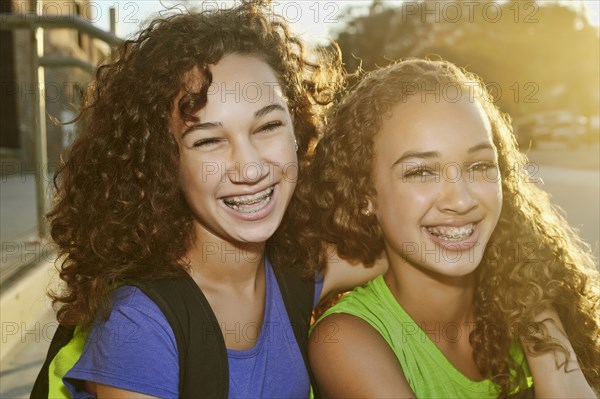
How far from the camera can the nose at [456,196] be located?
208 cm

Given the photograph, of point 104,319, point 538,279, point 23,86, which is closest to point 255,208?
point 104,319

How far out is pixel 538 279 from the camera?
2.31m

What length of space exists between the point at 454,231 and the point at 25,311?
2.18 metres

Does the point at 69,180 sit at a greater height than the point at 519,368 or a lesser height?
greater

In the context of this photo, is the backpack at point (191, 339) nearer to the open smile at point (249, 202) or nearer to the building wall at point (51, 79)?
the open smile at point (249, 202)

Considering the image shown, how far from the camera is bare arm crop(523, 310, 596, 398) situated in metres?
2.07

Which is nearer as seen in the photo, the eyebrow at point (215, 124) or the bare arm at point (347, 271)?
the eyebrow at point (215, 124)

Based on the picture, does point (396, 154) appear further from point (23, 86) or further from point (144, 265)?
point (23, 86)

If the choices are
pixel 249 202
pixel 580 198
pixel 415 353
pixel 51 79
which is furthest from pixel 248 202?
pixel 51 79

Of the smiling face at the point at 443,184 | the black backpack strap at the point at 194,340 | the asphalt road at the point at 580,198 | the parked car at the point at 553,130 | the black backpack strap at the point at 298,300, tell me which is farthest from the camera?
the parked car at the point at 553,130

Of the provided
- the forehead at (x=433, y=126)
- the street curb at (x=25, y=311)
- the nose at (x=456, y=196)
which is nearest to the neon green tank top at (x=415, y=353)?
the nose at (x=456, y=196)

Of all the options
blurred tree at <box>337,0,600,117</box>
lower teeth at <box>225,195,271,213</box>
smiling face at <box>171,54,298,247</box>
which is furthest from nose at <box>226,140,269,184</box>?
blurred tree at <box>337,0,600,117</box>

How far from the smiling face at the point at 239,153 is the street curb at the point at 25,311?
1.09 metres

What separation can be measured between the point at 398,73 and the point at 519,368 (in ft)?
3.27
